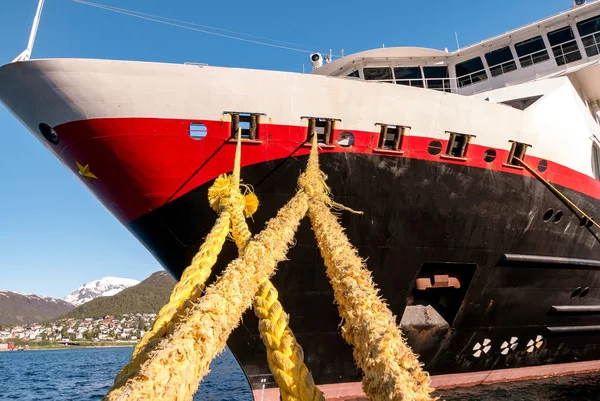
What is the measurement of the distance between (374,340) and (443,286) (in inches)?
241

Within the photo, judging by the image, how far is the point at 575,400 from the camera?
8.86m

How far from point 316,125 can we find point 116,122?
3.16 metres

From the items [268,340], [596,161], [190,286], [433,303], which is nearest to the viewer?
[268,340]

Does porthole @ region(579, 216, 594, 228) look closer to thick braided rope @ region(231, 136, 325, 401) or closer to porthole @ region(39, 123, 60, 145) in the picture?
thick braided rope @ region(231, 136, 325, 401)

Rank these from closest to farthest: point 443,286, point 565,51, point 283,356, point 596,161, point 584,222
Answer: point 283,356
point 443,286
point 584,222
point 596,161
point 565,51

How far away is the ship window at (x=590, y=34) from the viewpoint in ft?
38.2

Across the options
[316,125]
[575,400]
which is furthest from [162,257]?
[575,400]

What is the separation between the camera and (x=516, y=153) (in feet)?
25.6

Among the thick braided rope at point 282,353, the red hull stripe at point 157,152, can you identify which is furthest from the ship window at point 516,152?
the thick braided rope at point 282,353

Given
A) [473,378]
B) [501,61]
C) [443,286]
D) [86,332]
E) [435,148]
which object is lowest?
[86,332]

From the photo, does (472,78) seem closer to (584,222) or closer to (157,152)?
(584,222)

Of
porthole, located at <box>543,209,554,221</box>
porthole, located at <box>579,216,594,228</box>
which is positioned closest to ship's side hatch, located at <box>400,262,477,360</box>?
porthole, located at <box>543,209,554,221</box>

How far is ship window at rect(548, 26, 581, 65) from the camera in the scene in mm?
11891

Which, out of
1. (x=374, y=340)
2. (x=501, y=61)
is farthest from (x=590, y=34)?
(x=374, y=340)
